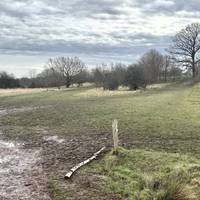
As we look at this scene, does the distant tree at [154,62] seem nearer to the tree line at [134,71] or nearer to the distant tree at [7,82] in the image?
the tree line at [134,71]

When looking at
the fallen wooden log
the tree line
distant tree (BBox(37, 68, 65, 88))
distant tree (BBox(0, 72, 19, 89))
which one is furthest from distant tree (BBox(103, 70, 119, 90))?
the fallen wooden log

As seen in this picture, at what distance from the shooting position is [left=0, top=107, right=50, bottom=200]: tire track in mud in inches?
390

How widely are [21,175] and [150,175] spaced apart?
363 cm

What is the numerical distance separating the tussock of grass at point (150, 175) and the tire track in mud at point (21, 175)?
1.69m

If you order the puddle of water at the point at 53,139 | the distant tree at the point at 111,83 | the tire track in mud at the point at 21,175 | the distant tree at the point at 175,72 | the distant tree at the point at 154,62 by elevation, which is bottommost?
the tire track in mud at the point at 21,175

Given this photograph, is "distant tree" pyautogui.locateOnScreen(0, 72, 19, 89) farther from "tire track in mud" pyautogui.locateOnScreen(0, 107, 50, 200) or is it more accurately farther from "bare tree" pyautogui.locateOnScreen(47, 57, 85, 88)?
"tire track in mud" pyautogui.locateOnScreen(0, 107, 50, 200)

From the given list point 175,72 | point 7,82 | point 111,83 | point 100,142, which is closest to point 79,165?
point 100,142

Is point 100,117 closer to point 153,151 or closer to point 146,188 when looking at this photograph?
point 153,151

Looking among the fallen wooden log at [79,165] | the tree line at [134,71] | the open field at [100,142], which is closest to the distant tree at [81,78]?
the tree line at [134,71]

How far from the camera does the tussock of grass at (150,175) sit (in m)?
9.48

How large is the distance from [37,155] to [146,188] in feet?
18.3

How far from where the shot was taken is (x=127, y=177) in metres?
11.0

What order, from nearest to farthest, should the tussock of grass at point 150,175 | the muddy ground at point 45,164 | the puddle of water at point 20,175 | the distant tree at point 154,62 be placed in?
the tussock of grass at point 150,175, the puddle of water at point 20,175, the muddy ground at point 45,164, the distant tree at point 154,62

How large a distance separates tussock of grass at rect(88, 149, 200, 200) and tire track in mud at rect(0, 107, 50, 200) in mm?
1689
